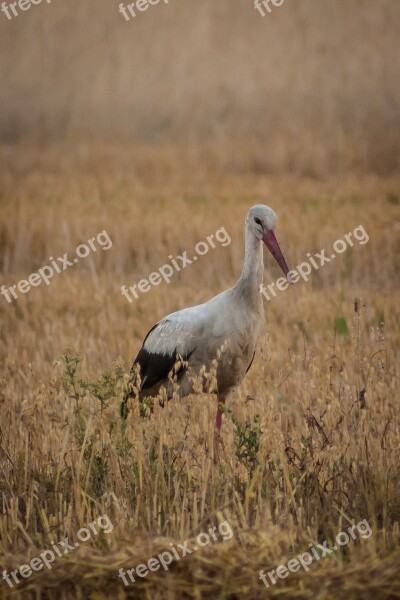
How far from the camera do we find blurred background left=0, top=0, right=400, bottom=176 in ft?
65.2

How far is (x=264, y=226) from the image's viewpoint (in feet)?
20.0
